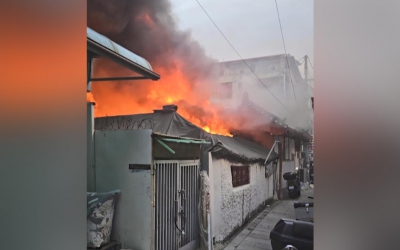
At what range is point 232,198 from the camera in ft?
4.51

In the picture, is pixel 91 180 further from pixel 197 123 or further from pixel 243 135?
pixel 243 135

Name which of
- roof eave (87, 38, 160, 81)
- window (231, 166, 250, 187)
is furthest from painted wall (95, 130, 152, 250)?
window (231, 166, 250, 187)

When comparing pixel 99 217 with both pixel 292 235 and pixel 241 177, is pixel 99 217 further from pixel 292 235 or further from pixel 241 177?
pixel 292 235

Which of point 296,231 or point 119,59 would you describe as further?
point 119,59

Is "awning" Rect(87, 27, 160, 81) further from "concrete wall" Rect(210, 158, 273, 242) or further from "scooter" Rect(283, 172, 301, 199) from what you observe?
"scooter" Rect(283, 172, 301, 199)

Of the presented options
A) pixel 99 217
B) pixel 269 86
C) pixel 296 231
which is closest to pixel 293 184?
pixel 296 231

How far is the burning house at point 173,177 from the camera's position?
1.38 m

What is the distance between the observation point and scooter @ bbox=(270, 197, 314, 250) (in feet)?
3.80

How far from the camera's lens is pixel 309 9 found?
1138mm

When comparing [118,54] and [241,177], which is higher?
[118,54]

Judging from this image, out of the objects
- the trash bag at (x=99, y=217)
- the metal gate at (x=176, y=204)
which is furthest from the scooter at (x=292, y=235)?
the trash bag at (x=99, y=217)

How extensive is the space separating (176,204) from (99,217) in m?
0.40

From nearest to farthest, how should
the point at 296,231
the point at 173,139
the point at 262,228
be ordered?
the point at 296,231 → the point at 262,228 → the point at 173,139

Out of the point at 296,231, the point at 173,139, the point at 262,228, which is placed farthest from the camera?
the point at 173,139
